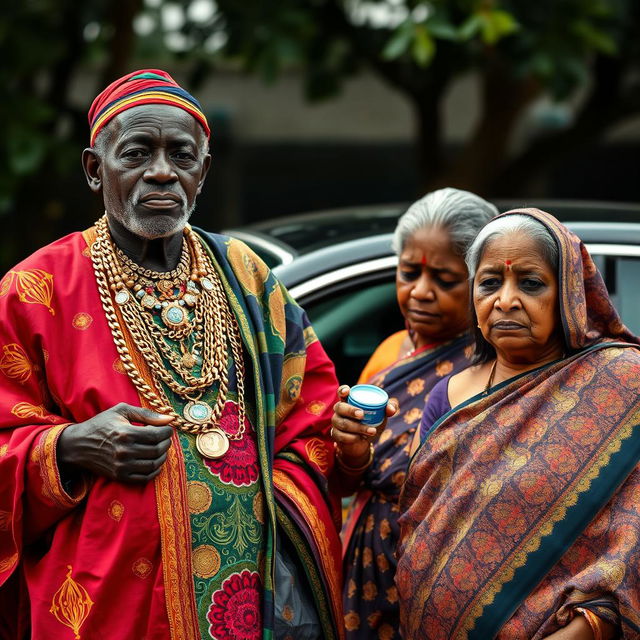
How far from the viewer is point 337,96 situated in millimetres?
7766

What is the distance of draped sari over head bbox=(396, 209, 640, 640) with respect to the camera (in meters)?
2.52

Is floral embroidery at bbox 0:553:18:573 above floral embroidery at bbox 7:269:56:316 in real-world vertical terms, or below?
below

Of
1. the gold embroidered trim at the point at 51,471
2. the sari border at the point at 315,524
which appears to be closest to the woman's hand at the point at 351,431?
the sari border at the point at 315,524

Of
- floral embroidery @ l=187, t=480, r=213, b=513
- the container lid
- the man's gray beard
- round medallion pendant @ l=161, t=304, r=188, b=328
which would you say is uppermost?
the man's gray beard

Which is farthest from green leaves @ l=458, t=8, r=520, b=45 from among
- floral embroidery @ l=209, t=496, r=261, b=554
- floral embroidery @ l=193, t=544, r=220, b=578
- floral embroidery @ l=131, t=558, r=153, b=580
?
floral embroidery @ l=131, t=558, r=153, b=580

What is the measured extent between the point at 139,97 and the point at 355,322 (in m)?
1.44

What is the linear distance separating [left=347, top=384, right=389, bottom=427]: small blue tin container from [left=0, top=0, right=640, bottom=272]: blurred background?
9.64 ft

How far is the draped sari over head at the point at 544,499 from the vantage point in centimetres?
252

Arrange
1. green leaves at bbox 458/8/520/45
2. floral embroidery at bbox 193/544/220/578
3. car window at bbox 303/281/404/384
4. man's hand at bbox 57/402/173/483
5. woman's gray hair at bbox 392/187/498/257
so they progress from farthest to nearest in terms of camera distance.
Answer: green leaves at bbox 458/8/520/45 < car window at bbox 303/281/404/384 < woman's gray hair at bbox 392/187/498/257 < floral embroidery at bbox 193/544/220/578 < man's hand at bbox 57/402/173/483

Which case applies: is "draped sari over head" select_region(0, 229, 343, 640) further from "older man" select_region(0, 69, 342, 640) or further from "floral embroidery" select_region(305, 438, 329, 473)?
"floral embroidery" select_region(305, 438, 329, 473)

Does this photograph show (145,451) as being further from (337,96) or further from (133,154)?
(337,96)

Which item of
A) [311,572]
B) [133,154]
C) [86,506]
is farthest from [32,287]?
[311,572]

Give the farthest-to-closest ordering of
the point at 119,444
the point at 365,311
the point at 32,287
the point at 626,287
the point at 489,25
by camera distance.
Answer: the point at 489,25 → the point at 365,311 → the point at 626,287 → the point at 32,287 → the point at 119,444

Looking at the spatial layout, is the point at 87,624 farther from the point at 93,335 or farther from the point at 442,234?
the point at 442,234
